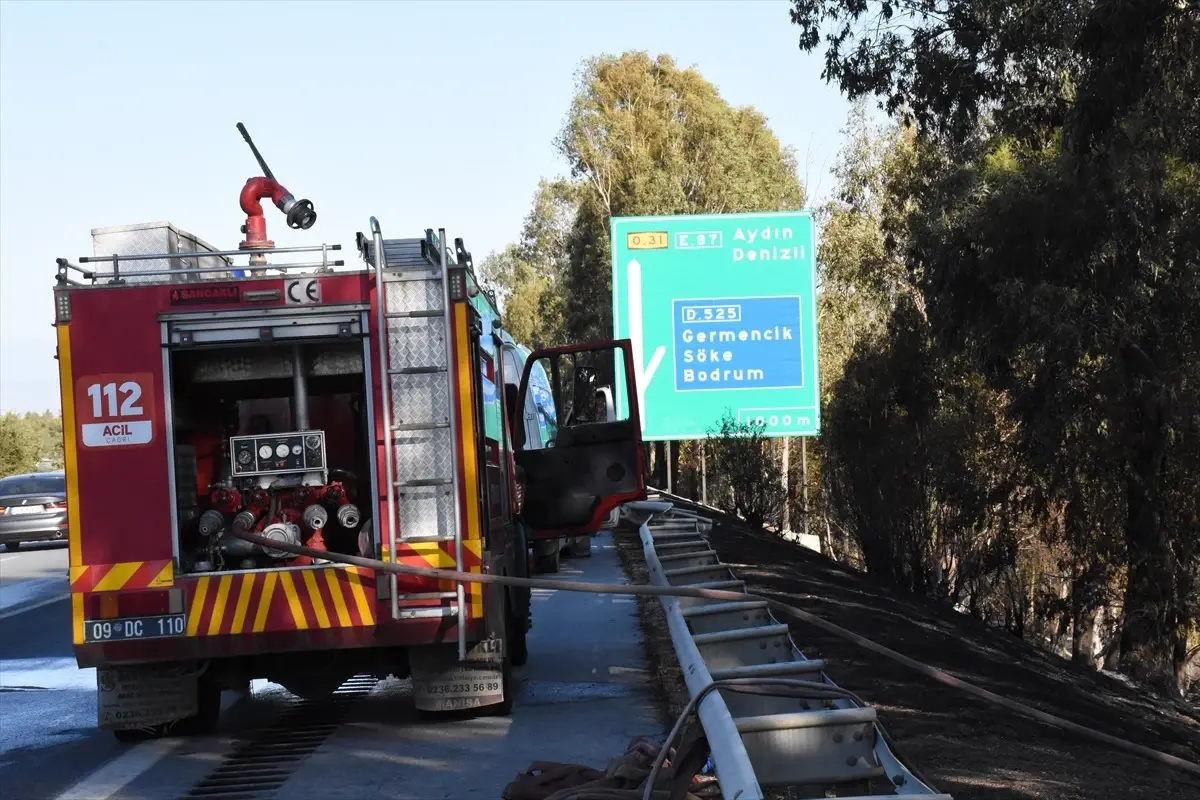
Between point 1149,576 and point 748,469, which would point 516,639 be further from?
point 748,469

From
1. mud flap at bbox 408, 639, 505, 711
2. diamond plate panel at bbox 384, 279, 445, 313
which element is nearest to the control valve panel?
diamond plate panel at bbox 384, 279, 445, 313

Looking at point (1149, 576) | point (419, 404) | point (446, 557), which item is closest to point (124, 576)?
point (446, 557)

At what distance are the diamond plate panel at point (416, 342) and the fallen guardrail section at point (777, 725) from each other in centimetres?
200

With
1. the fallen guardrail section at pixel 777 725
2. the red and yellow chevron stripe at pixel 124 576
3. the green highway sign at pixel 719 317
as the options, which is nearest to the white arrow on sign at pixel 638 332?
the green highway sign at pixel 719 317

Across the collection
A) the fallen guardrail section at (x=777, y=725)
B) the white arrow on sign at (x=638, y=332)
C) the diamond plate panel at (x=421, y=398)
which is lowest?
the fallen guardrail section at (x=777, y=725)

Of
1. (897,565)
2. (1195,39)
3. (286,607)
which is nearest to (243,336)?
(286,607)

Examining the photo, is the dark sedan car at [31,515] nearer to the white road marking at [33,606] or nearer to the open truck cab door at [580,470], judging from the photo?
the white road marking at [33,606]

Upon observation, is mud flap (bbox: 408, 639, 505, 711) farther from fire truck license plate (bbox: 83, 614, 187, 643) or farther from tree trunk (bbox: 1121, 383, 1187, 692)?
tree trunk (bbox: 1121, 383, 1187, 692)

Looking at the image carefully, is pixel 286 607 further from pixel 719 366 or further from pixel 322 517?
pixel 719 366

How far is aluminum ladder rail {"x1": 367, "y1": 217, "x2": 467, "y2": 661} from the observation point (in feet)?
28.1

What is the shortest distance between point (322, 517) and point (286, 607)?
72 cm

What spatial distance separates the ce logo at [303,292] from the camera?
28.5ft

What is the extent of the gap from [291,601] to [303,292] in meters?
1.76

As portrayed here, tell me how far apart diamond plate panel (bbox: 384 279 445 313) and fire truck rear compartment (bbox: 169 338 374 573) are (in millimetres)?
338
